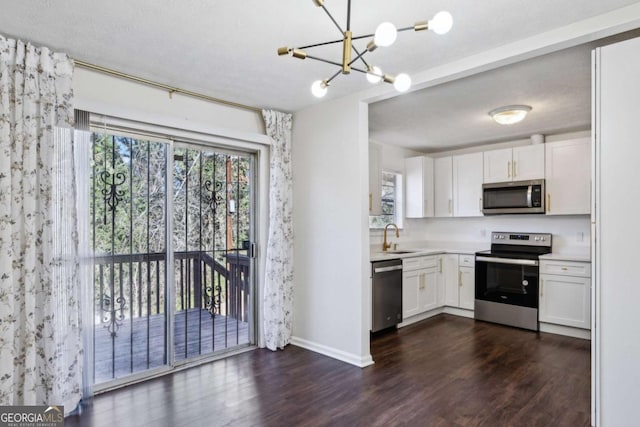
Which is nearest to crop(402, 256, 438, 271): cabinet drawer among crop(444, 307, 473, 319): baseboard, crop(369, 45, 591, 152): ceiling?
crop(444, 307, 473, 319): baseboard

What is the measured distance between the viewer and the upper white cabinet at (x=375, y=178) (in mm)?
4312

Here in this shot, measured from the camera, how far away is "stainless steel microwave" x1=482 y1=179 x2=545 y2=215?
4656 mm

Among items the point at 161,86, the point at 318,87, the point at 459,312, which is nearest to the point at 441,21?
the point at 318,87

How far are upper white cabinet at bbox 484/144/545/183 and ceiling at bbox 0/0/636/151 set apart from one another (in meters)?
0.99

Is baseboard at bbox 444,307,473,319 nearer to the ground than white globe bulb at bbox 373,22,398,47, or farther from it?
nearer to the ground

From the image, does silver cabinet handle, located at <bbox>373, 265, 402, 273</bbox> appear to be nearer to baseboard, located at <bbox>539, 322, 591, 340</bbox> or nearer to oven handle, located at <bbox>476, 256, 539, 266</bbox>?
oven handle, located at <bbox>476, 256, 539, 266</bbox>

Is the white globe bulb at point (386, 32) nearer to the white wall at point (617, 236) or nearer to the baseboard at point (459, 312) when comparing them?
the white wall at point (617, 236)

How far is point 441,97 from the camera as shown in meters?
3.53

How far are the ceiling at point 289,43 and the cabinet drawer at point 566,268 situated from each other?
1.74 m

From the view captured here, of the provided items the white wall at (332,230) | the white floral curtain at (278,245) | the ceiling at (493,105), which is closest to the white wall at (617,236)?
the ceiling at (493,105)

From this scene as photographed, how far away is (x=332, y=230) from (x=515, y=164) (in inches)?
113

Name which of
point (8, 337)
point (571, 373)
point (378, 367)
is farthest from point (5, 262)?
point (571, 373)

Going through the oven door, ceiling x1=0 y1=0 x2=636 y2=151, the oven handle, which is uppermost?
ceiling x1=0 y1=0 x2=636 y2=151

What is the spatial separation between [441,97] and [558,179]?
2174 mm
